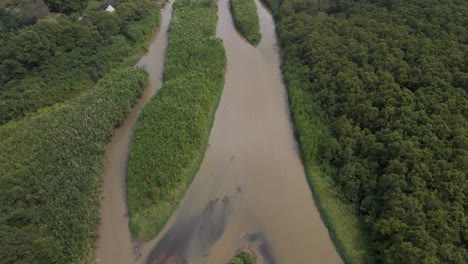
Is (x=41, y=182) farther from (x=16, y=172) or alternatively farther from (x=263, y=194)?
(x=263, y=194)

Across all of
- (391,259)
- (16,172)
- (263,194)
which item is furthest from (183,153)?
(391,259)

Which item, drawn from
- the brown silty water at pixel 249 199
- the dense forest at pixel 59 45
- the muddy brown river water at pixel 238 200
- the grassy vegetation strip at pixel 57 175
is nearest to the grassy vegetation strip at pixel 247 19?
the muddy brown river water at pixel 238 200

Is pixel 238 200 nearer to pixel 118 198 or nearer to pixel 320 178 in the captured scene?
pixel 320 178

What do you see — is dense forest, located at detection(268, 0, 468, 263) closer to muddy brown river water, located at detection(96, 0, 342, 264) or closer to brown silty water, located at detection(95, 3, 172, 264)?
muddy brown river water, located at detection(96, 0, 342, 264)

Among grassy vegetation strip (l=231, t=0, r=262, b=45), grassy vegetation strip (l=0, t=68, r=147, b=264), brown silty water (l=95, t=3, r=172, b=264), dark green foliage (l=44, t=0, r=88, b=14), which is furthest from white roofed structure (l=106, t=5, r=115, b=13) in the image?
grassy vegetation strip (l=231, t=0, r=262, b=45)

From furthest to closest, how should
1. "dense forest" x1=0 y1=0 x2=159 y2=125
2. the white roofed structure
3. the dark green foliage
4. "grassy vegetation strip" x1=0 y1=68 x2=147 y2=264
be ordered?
1. the dark green foliage
2. the white roofed structure
3. "dense forest" x1=0 y1=0 x2=159 y2=125
4. "grassy vegetation strip" x1=0 y1=68 x2=147 y2=264

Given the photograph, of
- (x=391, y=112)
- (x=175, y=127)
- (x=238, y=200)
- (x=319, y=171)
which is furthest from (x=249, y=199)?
(x=391, y=112)
